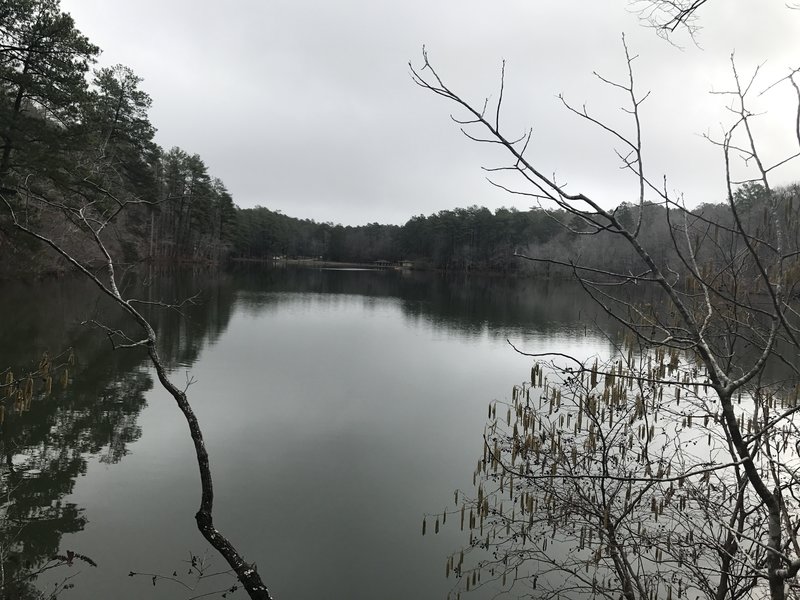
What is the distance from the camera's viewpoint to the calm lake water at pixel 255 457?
5699 millimetres

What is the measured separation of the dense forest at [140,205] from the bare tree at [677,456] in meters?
0.28

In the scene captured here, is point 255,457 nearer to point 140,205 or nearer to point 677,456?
point 677,456

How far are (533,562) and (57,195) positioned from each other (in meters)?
→ 23.9

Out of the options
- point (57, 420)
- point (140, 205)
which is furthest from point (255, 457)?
point (140, 205)

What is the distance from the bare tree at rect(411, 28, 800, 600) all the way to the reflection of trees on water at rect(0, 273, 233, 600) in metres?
4.73

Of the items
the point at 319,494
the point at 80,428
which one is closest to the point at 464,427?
the point at 319,494

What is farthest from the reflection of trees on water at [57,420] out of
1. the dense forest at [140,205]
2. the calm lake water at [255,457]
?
the dense forest at [140,205]

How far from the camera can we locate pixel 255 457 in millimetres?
8547

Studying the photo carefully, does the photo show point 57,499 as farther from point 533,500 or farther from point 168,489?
point 533,500

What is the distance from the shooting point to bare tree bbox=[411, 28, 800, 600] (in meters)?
1.80

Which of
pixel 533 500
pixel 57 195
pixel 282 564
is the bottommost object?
pixel 282 564

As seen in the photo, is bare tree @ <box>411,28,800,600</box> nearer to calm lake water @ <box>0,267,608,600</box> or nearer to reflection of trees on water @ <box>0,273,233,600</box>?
calm lake water @ <box>0,267,608,600</box>

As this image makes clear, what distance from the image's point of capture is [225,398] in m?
11.7

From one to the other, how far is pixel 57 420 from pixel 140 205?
42.6 m
